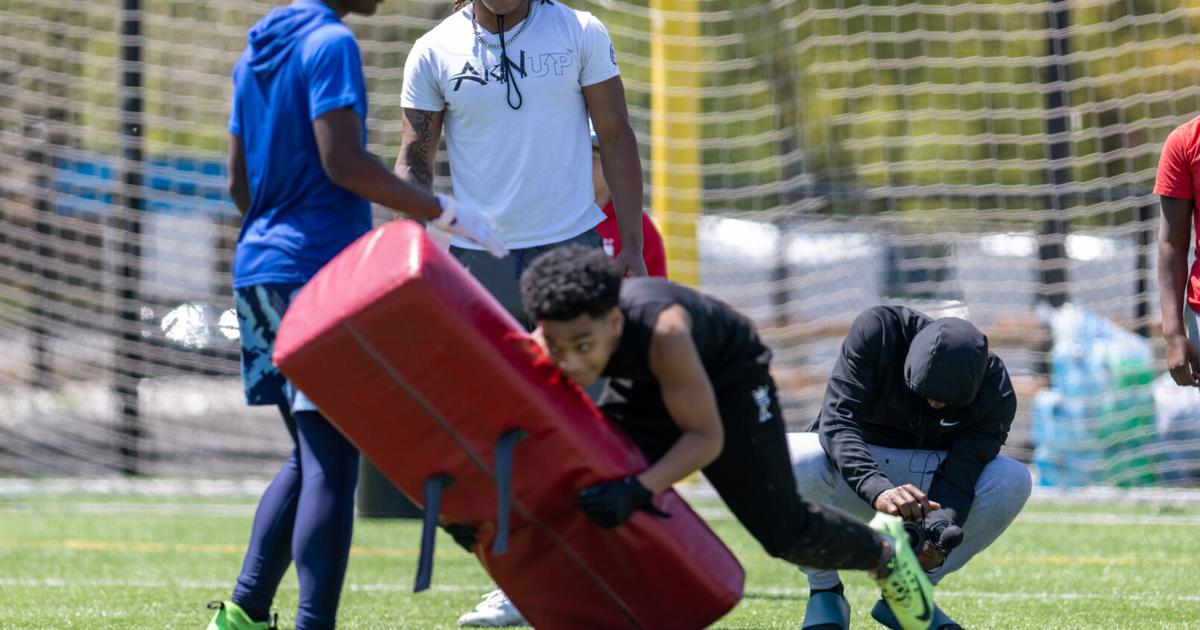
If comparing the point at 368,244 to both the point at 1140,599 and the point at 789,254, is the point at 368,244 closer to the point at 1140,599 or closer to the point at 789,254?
the point at 1140,599

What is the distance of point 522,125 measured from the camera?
4184 mm

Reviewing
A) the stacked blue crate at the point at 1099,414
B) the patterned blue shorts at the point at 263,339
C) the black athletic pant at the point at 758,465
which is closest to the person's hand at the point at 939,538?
the black athletic pant at the point at 758,465

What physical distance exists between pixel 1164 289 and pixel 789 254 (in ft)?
31.4

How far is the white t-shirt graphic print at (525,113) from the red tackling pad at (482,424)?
1193 millimetres

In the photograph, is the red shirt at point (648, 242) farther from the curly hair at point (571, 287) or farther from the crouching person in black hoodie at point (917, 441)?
the curly hair at point (571, 287)

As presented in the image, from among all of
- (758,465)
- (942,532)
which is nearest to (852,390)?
(942,532)

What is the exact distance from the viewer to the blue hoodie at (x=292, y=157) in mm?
Answer: 3205

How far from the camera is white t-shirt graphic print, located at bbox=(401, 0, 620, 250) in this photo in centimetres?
418

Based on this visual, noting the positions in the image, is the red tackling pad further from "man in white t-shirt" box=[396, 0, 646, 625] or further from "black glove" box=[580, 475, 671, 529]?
"man in white t-shirt" box=[396, 0, 646, 625]

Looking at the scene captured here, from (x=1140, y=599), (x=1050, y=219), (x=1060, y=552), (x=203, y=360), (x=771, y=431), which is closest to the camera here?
(x=771, y=431)

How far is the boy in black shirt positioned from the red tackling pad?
70 mm

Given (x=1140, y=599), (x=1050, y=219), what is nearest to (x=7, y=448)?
(x=1050, y=219)

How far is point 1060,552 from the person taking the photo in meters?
6.50

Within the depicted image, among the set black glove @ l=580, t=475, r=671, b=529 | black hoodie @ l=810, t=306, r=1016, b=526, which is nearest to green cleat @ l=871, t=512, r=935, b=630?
black hoodie @ l=810, t=306, r=1016, b=526
